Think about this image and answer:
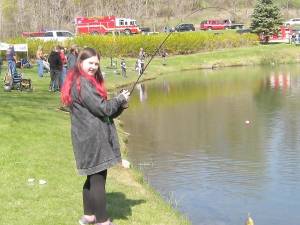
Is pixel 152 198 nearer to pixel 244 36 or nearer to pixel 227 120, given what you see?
pixel 227 120

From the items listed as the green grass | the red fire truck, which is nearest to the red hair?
the green grass

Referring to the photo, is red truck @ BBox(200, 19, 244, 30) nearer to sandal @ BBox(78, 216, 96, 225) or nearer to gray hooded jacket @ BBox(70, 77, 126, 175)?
sandal @ BBox(78, 216, 96, 225)

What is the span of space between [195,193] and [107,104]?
19.4 feet

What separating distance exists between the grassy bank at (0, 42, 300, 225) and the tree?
47.2m

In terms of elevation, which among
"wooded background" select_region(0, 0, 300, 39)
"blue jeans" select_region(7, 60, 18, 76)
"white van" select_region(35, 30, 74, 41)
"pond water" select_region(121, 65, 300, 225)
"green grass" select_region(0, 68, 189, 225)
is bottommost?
"pond water" select_region(121, 65, 300, 225)

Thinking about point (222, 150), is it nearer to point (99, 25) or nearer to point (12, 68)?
point (12, 68)

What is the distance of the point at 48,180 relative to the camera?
1064cm

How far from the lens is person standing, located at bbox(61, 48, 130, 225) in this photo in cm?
705

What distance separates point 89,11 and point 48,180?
2779 inches

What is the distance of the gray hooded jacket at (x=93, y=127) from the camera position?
7.05 m

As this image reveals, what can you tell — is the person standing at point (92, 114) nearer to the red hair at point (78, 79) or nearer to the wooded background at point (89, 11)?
the red hair at point (78, 79)

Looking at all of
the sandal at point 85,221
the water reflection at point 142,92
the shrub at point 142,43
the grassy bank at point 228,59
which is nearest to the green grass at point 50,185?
the sandal at point 85,221

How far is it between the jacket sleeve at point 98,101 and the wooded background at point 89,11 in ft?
183

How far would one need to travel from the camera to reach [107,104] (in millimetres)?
7027
